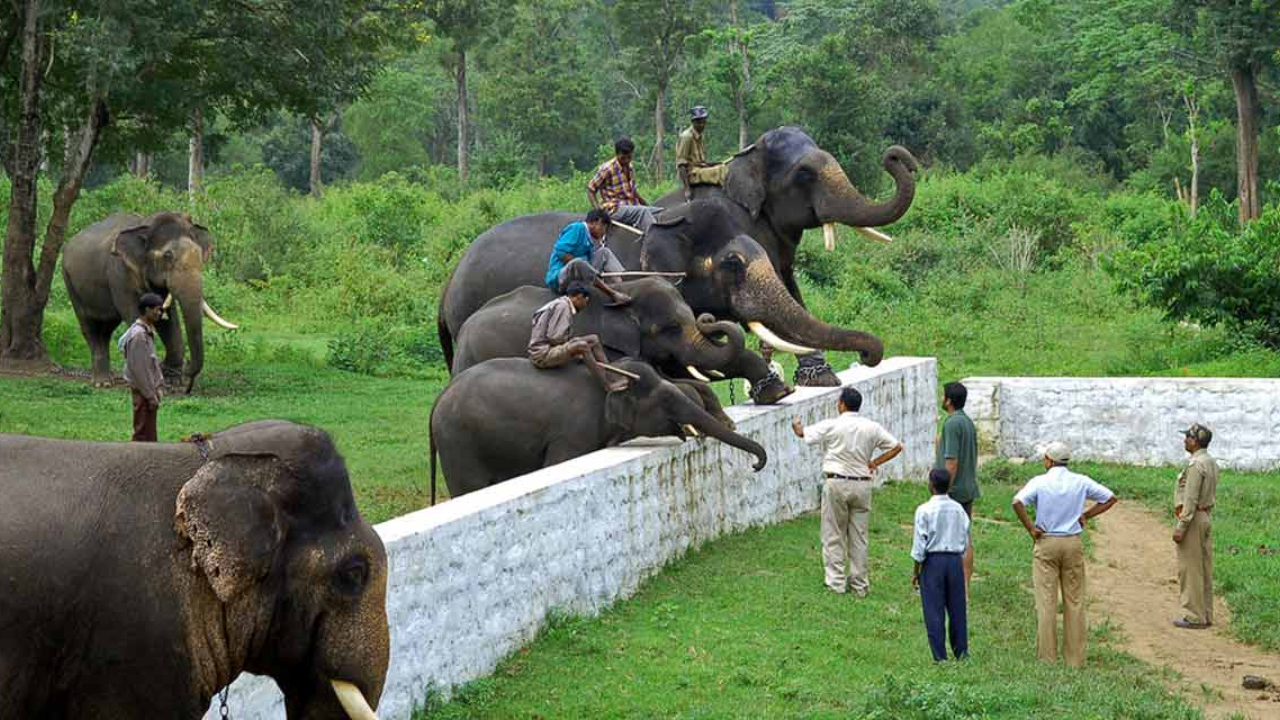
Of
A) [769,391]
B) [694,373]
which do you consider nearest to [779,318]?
[769,391]

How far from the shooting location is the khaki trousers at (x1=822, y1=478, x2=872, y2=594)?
1191 cm

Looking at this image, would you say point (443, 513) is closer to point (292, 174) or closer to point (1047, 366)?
point (1047, 366)

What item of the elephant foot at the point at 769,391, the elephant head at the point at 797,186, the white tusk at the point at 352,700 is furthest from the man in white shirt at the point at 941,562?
the white tusk at the point at 352,700

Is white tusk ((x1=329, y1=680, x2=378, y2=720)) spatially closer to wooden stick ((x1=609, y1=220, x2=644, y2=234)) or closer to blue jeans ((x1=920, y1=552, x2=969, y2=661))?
blue jeans ((x1=920, y1=552, x2=969, y2=661))

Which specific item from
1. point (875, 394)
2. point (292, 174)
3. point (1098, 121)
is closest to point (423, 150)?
point (292, 174)

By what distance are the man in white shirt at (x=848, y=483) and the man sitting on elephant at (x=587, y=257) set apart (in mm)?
1808

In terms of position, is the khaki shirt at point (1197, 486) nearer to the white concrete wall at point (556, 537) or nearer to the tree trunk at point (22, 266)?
the white concrete wall at point (556, 537)

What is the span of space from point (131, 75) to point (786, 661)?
13.3 meters

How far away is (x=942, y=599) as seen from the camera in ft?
33.9

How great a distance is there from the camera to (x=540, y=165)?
57.0 metres

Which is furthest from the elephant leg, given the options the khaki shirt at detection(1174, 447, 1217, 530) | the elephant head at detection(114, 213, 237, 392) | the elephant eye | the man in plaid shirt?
the elephant eye

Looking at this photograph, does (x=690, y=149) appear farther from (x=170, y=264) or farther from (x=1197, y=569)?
(x=170, y=264)

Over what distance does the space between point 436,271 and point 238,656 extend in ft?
→ 85.7

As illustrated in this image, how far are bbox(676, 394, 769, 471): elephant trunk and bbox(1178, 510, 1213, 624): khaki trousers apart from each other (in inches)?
120
